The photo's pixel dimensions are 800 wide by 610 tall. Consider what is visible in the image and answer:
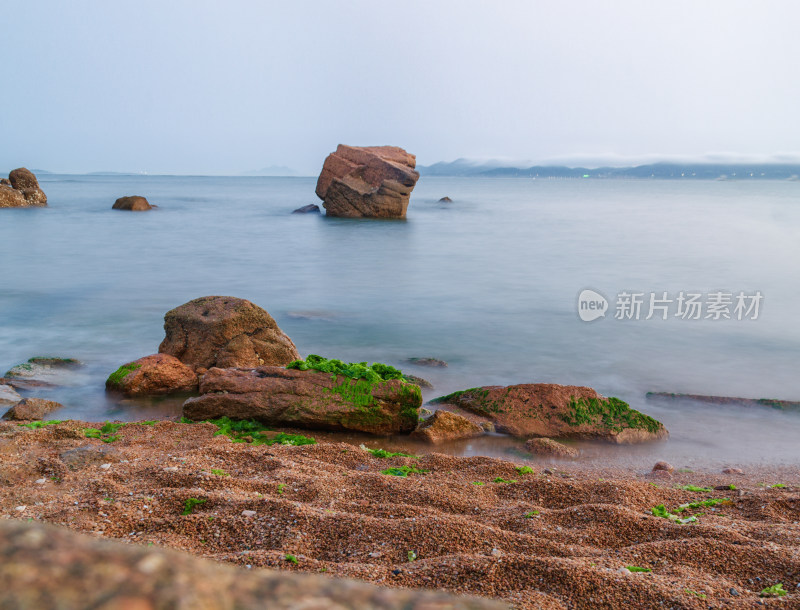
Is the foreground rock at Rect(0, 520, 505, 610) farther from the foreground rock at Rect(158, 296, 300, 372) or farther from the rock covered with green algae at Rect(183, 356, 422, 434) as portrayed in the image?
the foreground rock at Rect(158, 296, 300, 372)

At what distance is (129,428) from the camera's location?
307 inches

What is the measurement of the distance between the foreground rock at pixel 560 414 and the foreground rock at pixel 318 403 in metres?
1.23

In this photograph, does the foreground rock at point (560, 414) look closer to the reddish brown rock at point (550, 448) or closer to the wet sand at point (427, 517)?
the reddish brown rock at point (550, 448)

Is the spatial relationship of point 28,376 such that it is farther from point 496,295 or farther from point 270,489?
point 496,295

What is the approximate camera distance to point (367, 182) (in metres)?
40.2

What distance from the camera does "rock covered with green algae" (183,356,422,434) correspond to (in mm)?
8188

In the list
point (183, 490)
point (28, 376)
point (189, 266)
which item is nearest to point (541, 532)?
point (183, 490)

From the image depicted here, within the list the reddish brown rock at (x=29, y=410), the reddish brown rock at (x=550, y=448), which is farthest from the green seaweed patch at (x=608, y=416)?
the reddish brown rock at (x=29, y=410)

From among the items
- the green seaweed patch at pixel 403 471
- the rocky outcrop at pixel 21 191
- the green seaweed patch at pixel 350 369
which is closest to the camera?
the green seaweed patch at pixel 403 471

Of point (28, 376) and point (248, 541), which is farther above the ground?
point (248, 541)

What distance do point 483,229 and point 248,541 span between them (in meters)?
37.8

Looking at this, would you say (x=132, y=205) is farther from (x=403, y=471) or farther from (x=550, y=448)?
(x=403, y=471)

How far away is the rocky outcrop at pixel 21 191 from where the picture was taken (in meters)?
46.4

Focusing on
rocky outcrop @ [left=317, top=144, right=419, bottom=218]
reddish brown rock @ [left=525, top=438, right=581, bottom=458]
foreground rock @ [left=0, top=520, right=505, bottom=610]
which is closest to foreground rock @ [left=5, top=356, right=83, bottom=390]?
reddish brown rock @ [left=525, top=438, right=581, bottom=458]
